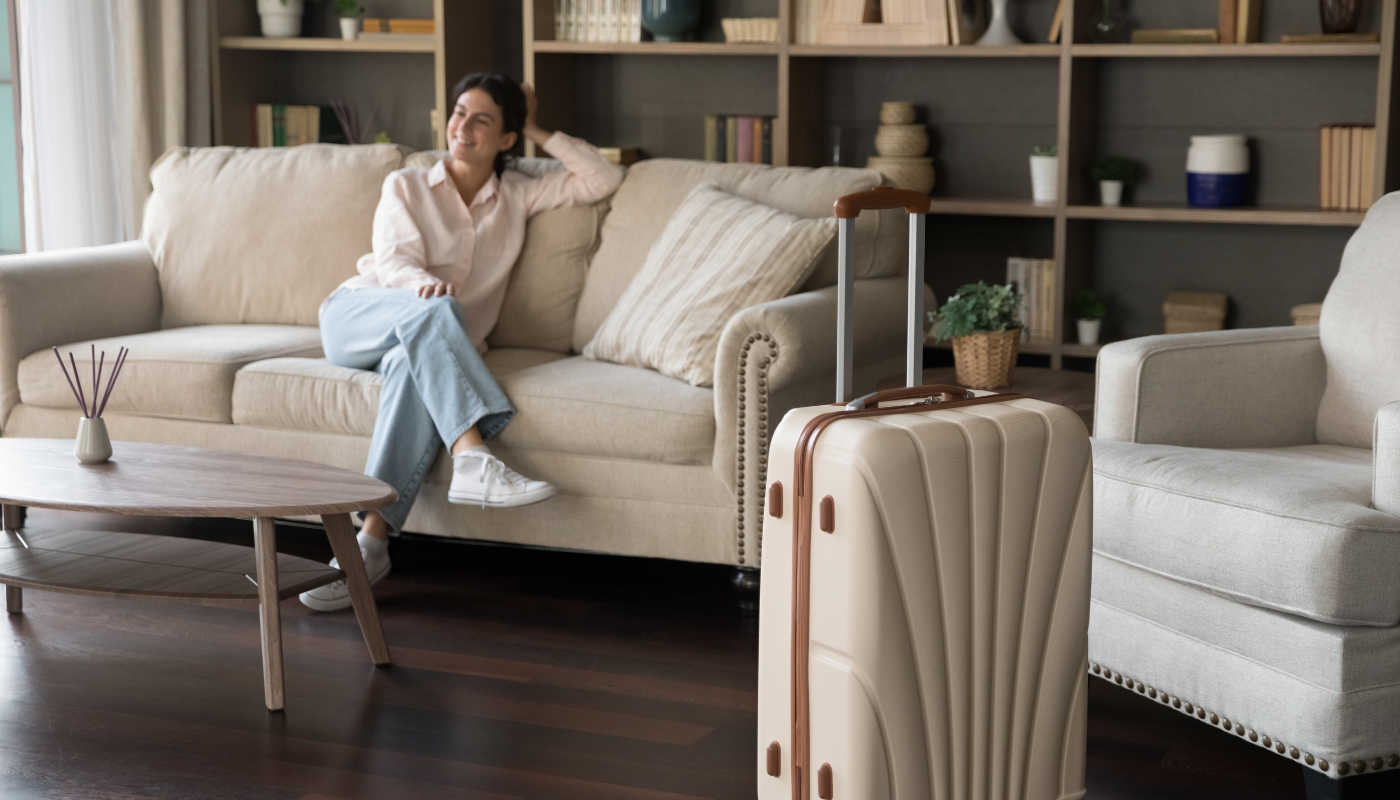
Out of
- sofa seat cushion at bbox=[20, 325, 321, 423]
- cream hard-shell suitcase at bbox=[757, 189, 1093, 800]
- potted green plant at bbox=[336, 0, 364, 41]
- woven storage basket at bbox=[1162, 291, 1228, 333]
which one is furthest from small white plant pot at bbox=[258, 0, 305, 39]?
cream hard-shell suitcase at bbox=[757, 189, 1093, 800]

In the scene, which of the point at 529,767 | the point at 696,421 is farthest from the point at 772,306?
the point at 529,767

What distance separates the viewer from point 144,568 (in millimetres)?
2531

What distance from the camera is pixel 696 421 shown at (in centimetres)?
285

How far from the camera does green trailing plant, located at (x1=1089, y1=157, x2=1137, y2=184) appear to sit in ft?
12.9

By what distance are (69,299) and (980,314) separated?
85.7 inches

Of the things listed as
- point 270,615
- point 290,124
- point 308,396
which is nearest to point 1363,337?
point 270,615

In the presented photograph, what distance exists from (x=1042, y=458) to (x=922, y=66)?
283cm

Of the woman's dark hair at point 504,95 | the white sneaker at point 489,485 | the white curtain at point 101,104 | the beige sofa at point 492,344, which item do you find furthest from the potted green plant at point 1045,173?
the white curtain at point 101,104

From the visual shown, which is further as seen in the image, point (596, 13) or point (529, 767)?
point (596, 13)

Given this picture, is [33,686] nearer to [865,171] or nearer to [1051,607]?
[1051,607]

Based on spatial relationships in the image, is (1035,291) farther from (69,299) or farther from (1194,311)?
(69,299)

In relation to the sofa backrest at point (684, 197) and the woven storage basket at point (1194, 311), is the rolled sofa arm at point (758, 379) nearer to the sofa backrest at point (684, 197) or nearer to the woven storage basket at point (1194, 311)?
the sofa backrest at point (684, 197)

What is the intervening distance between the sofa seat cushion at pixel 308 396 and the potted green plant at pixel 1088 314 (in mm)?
1659

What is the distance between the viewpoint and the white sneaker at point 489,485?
113 inches
